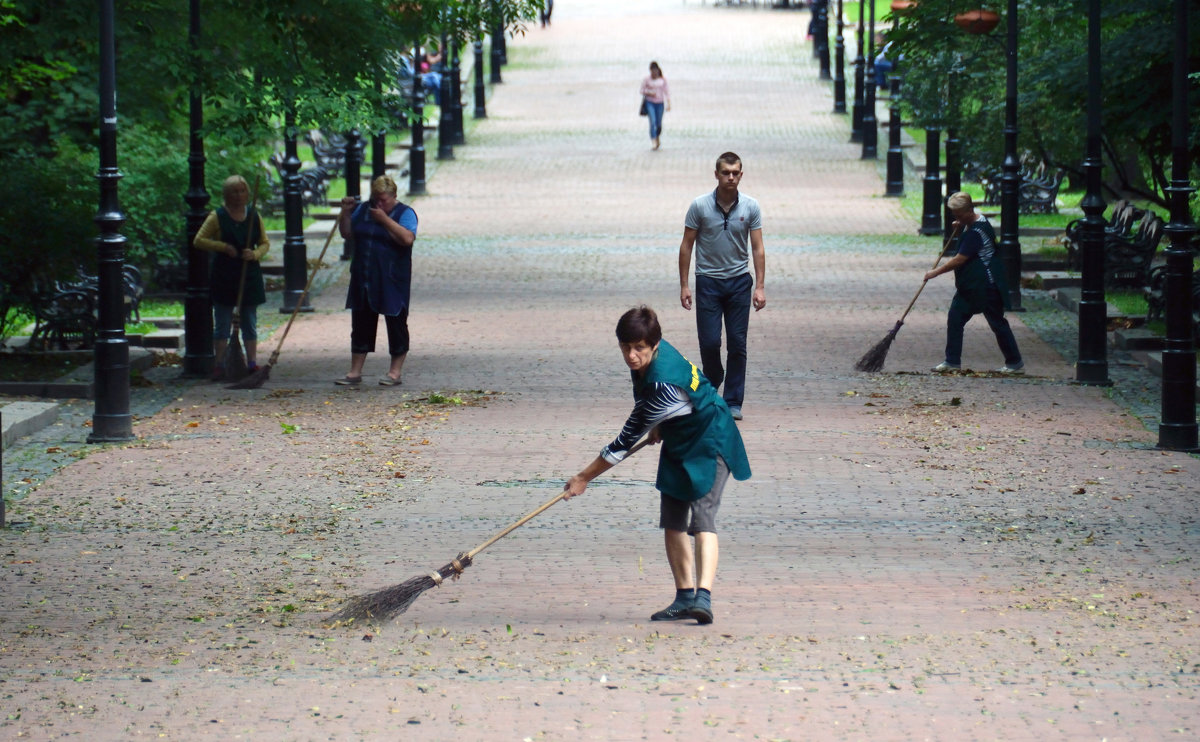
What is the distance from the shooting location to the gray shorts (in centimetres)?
742

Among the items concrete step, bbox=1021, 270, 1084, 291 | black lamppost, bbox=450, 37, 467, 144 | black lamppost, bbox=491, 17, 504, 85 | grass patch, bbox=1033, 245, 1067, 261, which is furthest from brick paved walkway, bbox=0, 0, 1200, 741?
black lamppost, bbox=491, 17, 504, 85

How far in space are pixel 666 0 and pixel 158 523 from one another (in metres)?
60.0

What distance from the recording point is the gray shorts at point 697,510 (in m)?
7.42

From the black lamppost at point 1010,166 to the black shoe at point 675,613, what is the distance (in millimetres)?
12220

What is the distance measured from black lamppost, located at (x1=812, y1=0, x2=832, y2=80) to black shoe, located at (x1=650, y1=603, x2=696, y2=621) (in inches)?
1525

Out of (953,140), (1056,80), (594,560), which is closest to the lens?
(594,560)

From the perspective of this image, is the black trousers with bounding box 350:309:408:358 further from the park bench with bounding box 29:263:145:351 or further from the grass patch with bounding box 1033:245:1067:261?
the grass patch with bounding box 1033:245:1067:261

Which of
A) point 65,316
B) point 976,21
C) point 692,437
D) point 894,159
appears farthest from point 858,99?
point 692,437

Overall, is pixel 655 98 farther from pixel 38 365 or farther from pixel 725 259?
pixel 725 259

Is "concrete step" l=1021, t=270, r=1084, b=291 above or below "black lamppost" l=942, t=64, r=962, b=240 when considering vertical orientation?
below

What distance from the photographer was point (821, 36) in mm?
47000

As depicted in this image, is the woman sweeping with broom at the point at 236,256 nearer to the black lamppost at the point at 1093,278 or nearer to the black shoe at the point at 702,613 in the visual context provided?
the black lamppost at the point at 1093,278

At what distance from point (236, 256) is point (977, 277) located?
20.1 feet

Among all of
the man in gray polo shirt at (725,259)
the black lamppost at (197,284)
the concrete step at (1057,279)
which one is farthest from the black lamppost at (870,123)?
the man in gray polo shirt at (725,259)
